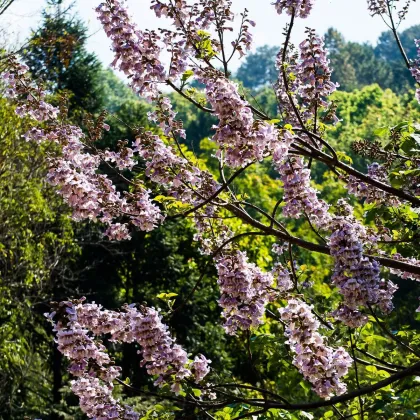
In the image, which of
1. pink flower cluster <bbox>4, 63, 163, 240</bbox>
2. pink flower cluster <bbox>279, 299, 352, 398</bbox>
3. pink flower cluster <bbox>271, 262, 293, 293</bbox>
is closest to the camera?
pink flower cluster <bbox>279, 299, 352, 398</bbox>

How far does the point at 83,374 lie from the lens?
5.15 meters

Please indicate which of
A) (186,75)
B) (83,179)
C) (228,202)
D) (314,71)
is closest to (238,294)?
(228,202)

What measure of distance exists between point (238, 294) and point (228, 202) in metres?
0.68

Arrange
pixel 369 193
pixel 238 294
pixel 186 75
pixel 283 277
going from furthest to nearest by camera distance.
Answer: pixel 283 277, pixel 369 193, pixel 238 294, pixel 186 75

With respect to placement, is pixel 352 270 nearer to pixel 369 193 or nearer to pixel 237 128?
pixel 237 128

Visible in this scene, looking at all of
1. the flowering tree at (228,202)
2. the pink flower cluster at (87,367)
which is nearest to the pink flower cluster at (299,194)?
the flowering tree at (228,202)

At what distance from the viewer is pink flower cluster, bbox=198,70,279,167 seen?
412 cm

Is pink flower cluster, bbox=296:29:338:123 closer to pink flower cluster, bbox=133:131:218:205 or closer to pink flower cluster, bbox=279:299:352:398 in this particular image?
pink flower cluster, bbox=133:131:218:205

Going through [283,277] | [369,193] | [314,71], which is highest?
[314,71]

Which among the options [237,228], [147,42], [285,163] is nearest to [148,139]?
[147,42]

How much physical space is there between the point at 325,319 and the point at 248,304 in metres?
1.27

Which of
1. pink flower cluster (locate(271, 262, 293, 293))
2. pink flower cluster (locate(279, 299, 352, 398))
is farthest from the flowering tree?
pink flower cluster (locate(271, 262, 293, 293))

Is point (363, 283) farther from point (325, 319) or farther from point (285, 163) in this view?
point (325, 319)

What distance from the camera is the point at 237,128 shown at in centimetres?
418
